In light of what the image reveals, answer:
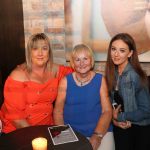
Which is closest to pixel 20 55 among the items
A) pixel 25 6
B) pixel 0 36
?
pixel 0 36

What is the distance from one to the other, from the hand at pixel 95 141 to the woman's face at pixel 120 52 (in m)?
0.58

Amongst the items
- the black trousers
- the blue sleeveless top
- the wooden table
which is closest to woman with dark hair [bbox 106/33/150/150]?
the black trousers

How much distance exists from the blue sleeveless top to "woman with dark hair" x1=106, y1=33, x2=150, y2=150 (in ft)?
0.46

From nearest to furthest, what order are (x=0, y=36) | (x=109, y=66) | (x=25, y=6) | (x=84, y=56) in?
(x=84, y=56)
(x=109, y=66)
(x=0, y=36)
(x=25, y=6)

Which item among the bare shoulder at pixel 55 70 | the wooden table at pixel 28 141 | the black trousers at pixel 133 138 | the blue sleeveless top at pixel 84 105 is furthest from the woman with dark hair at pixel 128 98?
the wooden table at pixel 28 141

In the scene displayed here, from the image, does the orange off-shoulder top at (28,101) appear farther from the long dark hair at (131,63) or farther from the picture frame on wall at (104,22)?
the picture frame on wall at (104,22)

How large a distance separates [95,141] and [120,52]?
0.69 meters

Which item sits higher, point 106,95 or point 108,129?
point 106,95

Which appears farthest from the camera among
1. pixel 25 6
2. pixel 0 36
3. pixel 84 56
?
pixel 25 6

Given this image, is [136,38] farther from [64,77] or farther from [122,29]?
[64,77]

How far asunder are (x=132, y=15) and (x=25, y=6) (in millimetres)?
1079

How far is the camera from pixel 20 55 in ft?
9.22

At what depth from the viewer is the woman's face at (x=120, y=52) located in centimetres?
Answer: 202

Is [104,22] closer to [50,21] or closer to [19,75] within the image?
[50,21]
